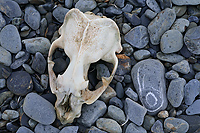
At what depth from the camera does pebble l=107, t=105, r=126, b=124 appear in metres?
2.55

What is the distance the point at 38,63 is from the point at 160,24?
1.83 meters

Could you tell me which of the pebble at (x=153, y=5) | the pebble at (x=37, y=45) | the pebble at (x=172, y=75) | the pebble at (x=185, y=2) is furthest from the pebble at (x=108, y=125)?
the pebble at (x=185, y=2)

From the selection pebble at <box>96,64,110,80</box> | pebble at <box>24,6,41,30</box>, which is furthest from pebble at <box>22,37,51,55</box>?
pebble at <box>96,64,110,80</box>

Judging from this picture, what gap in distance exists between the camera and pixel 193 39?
8.55ft

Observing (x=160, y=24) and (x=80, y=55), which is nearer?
(x=80, y=55)

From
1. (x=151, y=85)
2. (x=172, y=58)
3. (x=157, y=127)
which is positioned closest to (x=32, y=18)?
(x=151, y=85)

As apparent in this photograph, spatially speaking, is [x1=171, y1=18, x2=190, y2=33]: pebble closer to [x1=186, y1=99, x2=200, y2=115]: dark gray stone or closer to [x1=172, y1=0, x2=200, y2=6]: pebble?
[x1=172, y1=0, x2=200, y2=6]: pebble

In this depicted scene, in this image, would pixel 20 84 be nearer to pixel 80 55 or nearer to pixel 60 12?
pixel 80 55

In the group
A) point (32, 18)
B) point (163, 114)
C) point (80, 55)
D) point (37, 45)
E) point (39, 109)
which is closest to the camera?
point (80, 55)

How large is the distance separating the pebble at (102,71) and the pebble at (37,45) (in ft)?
2.64

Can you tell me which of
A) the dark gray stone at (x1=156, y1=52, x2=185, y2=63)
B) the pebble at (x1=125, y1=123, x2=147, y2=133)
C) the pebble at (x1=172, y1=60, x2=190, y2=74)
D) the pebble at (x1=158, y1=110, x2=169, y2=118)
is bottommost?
the pebble at (x1=125, y1=123, x2=147, y2=133)

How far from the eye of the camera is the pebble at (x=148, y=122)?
8.53 feet

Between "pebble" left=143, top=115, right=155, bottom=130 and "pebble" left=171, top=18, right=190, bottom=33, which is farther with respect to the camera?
"pebble" left=171, top=18, right=190, bottom=33

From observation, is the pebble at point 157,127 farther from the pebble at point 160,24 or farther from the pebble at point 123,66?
the pebble at point 160,24
